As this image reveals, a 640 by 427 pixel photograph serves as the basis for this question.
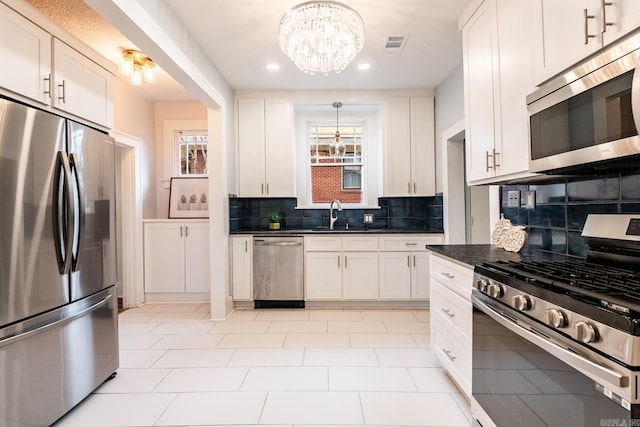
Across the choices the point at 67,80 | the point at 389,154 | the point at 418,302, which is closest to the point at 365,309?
the point at 418,302

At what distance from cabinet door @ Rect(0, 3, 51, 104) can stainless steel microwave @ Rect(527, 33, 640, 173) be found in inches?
100

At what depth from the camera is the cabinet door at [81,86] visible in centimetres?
195

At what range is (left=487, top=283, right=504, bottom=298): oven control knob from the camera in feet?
4.67

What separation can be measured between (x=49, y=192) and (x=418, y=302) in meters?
3.56

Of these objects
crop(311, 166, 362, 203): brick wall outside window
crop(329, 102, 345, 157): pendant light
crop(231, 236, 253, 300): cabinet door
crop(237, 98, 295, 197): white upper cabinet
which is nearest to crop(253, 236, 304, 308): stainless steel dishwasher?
crop(231, 236, 253, 300): cabinet door

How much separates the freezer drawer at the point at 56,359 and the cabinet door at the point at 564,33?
2769 mm

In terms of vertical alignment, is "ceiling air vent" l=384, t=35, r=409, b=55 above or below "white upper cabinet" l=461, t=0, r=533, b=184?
above

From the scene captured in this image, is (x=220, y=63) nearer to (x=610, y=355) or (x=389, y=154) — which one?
(x=389, y=154)

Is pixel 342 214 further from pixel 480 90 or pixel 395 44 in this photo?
pixel 480 90

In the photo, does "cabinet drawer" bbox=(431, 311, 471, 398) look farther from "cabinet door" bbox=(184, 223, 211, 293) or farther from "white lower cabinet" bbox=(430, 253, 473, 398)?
"cabinet door" bbox=(184, 223, 211, 293)

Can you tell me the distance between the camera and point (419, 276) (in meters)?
3.89

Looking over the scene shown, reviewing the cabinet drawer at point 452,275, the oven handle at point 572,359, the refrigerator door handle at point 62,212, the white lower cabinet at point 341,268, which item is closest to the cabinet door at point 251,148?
the white lower cabinet at point 341,268

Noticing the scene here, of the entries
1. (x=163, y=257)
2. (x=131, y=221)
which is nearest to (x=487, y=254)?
(x=163, y=257)

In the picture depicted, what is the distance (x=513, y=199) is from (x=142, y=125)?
4.21m
